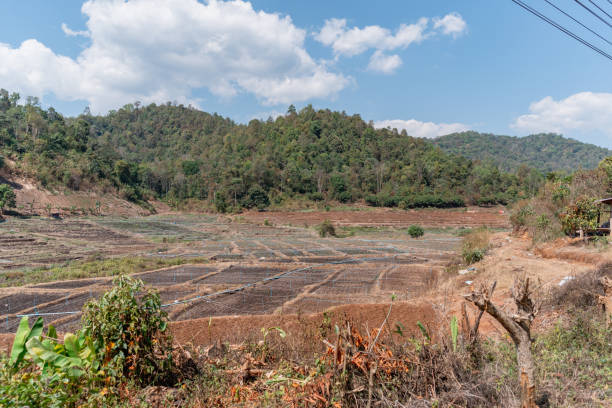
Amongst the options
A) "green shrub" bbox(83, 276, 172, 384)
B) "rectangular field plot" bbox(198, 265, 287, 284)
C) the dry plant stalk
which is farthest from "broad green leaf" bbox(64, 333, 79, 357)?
"rectangular field plot" bbox(198, 265, 287, 284)

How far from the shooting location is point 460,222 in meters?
48.2

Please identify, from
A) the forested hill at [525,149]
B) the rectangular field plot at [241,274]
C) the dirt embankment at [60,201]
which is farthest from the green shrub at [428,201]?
the forested hill at [525,149]

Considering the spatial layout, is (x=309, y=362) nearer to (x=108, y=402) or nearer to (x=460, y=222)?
(x=108, y=402)

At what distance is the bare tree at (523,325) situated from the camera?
2514 millimetres

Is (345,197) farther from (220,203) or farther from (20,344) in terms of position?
(20,344)

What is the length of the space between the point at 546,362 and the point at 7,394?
5.22 m

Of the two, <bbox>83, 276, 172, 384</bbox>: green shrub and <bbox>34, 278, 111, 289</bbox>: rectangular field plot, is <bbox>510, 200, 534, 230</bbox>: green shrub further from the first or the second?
<bbox>34, 278, 111, 289</bbox>: rectangular field plot

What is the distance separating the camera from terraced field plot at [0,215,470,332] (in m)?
11.7

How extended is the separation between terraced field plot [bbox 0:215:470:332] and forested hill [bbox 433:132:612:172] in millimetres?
130482

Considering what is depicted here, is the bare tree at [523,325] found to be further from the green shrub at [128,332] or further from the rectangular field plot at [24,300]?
the rectangular field plot at [24,300]

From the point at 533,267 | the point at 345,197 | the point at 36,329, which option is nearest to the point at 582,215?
the point at 533,267

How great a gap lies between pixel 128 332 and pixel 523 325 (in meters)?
3.75

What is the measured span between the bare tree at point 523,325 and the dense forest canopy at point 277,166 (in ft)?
210

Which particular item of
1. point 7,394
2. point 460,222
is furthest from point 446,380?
point 460,222
